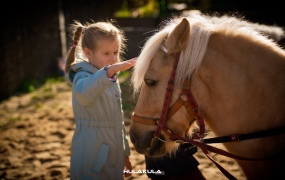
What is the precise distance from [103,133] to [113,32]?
34.1 inches

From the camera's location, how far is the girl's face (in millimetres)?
2030

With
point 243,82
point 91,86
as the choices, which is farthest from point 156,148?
point 243,82

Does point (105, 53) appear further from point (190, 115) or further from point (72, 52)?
point (190, 115)

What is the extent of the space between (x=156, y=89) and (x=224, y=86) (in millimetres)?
468

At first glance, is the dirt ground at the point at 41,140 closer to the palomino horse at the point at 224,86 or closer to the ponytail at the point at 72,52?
the ponytail at the point at 72,52

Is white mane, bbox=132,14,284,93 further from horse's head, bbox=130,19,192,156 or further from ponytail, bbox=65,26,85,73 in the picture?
ponytail, bbox=65,26,85,73

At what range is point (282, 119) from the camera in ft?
5.23

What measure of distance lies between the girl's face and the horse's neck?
0.78 metres

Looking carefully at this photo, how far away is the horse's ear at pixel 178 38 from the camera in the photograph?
1542mm

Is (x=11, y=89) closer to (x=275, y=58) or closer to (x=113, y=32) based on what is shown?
(x=113, y=32)

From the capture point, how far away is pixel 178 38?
1.59 m

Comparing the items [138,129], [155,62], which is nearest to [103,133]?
[138,129]

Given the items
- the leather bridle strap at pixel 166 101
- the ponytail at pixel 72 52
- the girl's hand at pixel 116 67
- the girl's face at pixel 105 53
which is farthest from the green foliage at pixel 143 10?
the leather bridle strap at pixel 166 101

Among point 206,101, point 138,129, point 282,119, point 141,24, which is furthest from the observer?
point 141,24
